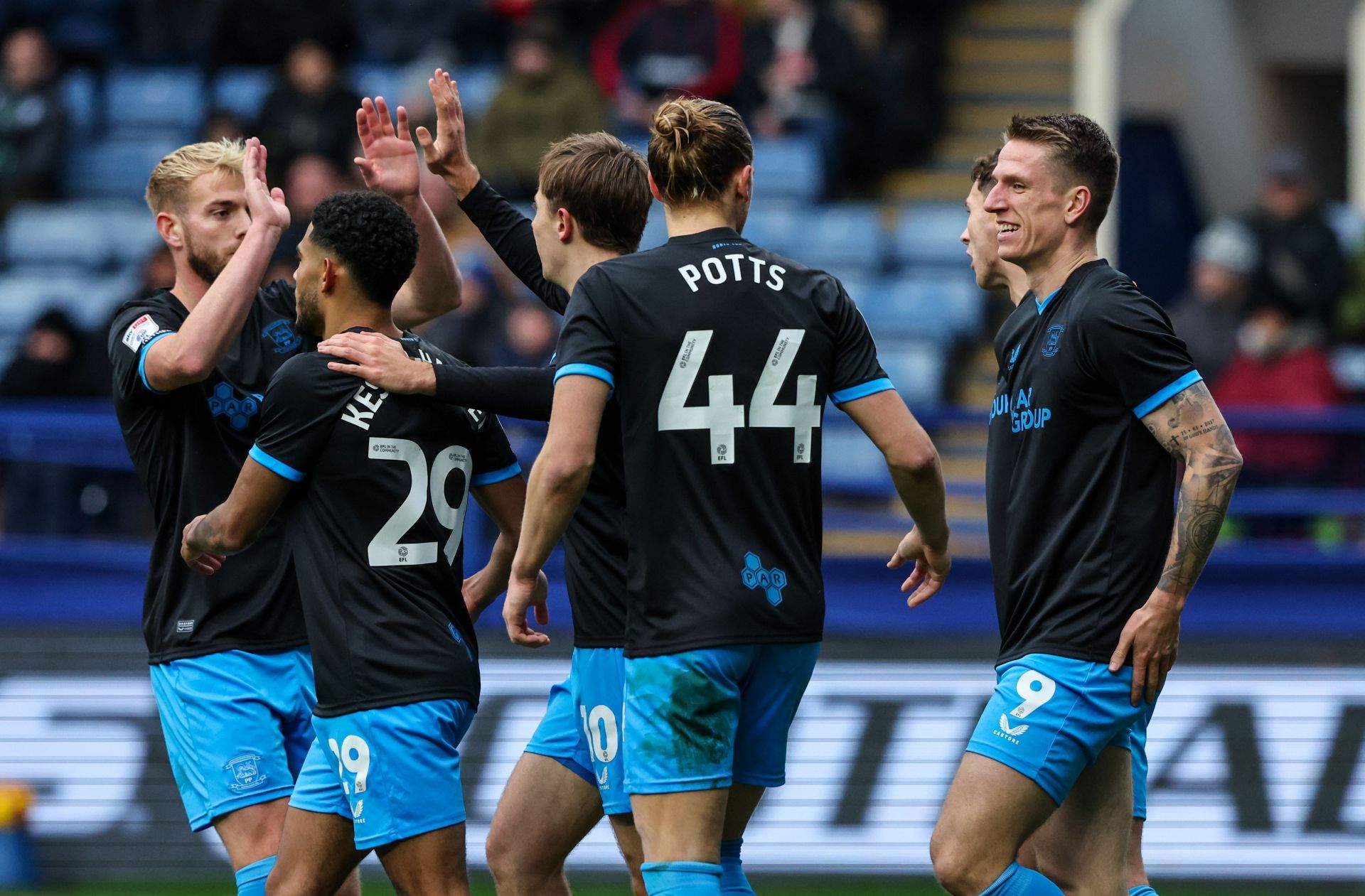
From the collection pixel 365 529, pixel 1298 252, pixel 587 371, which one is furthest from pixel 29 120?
pixel 587 371

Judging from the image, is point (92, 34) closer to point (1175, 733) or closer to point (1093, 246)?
point (1175, 733)

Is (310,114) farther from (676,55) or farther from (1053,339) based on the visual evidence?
(1053,339)

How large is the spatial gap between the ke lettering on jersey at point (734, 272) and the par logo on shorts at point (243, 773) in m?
1.85

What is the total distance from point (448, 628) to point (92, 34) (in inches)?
486

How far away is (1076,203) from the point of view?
16.5ft

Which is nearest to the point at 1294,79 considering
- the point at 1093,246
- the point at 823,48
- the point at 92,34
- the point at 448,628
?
the point at 823,48

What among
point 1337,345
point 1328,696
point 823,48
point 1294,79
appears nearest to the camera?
point 1328,696

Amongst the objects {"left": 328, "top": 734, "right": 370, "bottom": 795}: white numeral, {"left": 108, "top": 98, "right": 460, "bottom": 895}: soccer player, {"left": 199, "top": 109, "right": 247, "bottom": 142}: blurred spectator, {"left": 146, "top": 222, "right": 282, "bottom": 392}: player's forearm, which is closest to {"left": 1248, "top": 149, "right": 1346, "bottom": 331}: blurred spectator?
{"left": 199, "top": 109, "right": 247, "bottom": 142}: blurred spectator

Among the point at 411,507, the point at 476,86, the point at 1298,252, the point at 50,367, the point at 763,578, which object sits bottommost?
the point at 50,367

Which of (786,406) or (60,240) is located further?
(60,240)

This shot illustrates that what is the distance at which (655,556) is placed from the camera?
4680 millimetres

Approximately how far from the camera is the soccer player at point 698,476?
4625 millimetres

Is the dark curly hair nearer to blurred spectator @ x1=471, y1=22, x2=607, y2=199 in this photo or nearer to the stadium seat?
blurred spectator @ x1=471, y1=22, x2=607, y2=199

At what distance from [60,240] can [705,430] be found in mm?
10598
